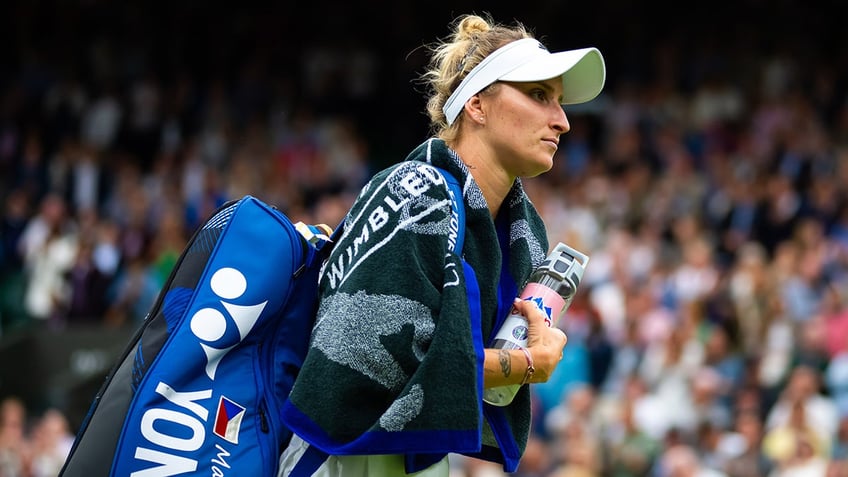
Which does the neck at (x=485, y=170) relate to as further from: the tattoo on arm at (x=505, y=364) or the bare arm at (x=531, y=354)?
the tattoo on arm at (x=505, y=364)

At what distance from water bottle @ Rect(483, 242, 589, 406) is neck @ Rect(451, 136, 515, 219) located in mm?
208

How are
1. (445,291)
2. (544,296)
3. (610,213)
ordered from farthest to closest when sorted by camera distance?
(610,213) → (544,296) → (445,291)

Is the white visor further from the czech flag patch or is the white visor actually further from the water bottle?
the czech flag patch

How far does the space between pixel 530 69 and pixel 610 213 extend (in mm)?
8332

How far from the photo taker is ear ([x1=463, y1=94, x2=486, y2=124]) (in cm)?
339

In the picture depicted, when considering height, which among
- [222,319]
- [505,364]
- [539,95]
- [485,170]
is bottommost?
[222,319]

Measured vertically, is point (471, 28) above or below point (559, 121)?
above

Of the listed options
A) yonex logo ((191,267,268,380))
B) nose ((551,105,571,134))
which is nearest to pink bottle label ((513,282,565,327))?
nose ((551,105,571,134))

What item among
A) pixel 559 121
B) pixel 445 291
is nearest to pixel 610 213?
pixel 559 121

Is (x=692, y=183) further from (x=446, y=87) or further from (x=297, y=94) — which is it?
(x=446, y=87)

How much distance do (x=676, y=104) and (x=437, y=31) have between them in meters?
3.97

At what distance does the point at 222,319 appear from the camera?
3131 mm

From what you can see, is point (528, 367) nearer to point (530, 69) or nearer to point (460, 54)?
point (530, 69)

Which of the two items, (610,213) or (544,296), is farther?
(610,213)
